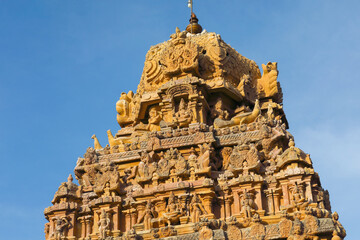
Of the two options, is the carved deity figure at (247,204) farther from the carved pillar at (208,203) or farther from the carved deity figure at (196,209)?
the carved deity figure at (196,209)

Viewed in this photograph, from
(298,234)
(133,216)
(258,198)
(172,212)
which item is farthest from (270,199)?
(133,216)

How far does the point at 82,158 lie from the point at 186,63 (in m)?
6.21

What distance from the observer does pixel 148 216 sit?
28.6m

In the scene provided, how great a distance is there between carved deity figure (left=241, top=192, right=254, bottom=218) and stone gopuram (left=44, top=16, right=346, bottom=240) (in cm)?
4

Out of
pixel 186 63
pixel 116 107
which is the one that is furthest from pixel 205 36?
pixel 116 107

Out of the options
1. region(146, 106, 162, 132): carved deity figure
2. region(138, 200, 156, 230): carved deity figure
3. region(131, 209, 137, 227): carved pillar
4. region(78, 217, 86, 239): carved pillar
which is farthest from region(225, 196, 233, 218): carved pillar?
region(146, 106, 162, 132): carved deity figure

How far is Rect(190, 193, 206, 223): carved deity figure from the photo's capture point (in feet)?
91.3

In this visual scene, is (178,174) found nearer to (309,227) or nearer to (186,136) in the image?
(186,136)

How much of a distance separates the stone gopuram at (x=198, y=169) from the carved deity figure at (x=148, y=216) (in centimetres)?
4

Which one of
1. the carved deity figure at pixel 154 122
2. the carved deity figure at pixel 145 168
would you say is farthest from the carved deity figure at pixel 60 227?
the carved deity figure at pixel 154 122

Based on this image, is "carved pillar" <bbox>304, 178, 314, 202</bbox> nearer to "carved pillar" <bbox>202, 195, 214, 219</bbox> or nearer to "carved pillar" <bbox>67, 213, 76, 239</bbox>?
"carved pillar" <bbox>202, 195, 214, 219</bbox>

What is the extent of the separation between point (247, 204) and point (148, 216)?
3829 mm

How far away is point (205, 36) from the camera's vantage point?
3584cm

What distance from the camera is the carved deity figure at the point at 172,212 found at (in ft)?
91.8
